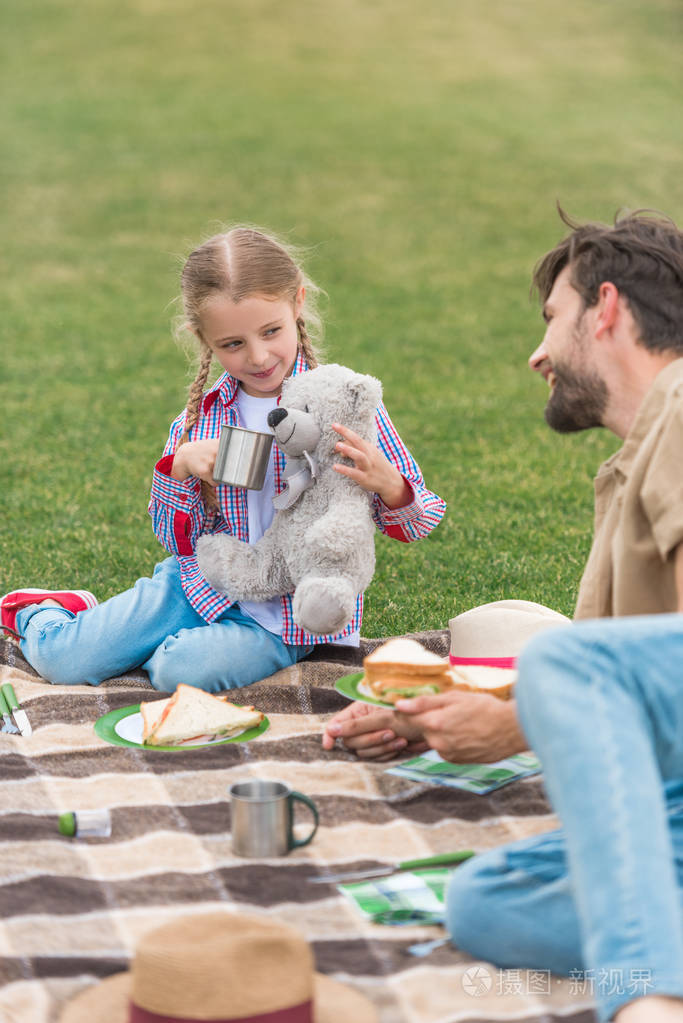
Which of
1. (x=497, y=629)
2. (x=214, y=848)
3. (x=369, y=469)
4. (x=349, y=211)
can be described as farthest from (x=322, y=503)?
(x=349, y=211)

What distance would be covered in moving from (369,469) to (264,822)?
1.28 meters

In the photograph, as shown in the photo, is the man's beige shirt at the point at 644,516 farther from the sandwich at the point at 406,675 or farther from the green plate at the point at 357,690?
the green plate at the point at 357,690

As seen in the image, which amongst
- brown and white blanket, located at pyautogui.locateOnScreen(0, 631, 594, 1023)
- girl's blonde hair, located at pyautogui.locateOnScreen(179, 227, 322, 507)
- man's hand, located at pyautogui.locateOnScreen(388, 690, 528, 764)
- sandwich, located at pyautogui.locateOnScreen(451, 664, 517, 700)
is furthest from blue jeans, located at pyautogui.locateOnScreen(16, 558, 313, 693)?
man's hand, located at pyautogui.locateOnScreen(388, 690, 528, 764)

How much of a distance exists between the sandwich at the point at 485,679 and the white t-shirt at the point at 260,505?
1.13 metres

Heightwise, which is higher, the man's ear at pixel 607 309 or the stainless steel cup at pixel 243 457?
the man's ear at pixel 607 309

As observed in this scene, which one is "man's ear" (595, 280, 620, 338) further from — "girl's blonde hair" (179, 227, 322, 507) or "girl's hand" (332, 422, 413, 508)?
"girl's blonde hair" (179, 227, 322, 507)

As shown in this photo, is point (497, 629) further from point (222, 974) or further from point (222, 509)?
point (222, 974)

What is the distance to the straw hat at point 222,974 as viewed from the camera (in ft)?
7.46

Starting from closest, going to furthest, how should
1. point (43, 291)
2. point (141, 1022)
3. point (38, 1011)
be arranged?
point (141, 1022) < point (38, 1011) < point (43, 291)

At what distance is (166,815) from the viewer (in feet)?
11.5

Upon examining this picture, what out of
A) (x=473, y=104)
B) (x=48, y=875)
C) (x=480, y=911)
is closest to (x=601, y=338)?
(x=480, y=911)

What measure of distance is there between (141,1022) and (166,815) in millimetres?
1184

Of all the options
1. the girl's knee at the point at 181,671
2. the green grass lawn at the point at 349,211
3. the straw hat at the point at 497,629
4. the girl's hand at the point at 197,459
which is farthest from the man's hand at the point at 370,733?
the green grass lawn at the point at 349,211

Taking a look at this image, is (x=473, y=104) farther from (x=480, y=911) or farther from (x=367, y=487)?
(x=480, y=911)
